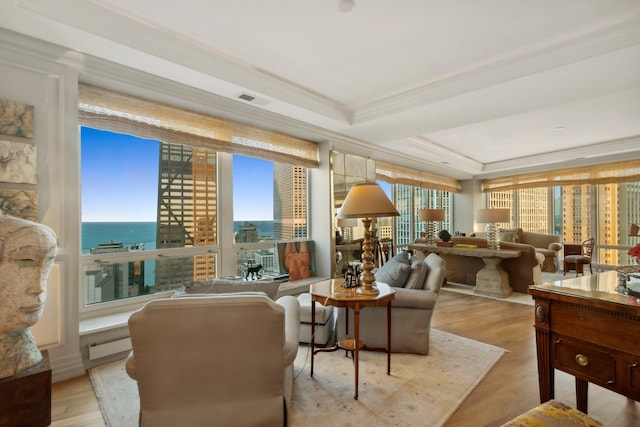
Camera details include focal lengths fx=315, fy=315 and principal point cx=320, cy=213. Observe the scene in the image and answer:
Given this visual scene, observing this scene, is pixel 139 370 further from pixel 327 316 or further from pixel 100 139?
pixel 100 139

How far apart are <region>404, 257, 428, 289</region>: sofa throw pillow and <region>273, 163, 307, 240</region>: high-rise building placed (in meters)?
2.07

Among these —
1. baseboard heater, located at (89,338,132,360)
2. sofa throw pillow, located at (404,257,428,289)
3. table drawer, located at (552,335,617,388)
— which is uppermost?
sofa throw pillow, located at (404,257,428,289)

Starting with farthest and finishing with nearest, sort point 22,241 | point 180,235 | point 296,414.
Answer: point 180,235, point 296,414, point 22,241

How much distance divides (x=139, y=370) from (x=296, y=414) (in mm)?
975

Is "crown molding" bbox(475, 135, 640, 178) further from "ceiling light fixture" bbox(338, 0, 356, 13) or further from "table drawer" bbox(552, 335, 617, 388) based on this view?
"ceiling light fixture" bbox(338, 0, 356, 13)

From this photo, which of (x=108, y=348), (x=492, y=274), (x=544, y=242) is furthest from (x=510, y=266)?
(x=108, y=348)

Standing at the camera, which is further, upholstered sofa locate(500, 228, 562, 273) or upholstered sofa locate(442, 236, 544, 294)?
upholstered sofa locate(500, 228, 562, 273)

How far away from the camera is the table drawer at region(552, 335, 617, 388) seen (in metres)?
1.45

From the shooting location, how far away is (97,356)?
252 cm

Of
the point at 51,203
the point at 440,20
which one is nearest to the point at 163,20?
the point at 51,203

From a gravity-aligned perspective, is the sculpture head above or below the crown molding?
below

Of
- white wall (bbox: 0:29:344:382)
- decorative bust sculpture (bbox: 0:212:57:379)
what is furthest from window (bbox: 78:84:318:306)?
decorative bust sculpture (bbox: 0:212:57:379)

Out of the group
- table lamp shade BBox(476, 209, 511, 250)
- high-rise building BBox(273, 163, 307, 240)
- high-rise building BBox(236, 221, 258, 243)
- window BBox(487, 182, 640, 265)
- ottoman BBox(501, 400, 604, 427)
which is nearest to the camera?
ottoman BBox(501, 400, 604, 427)

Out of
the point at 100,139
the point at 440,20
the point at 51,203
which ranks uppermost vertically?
the point at 440,20
